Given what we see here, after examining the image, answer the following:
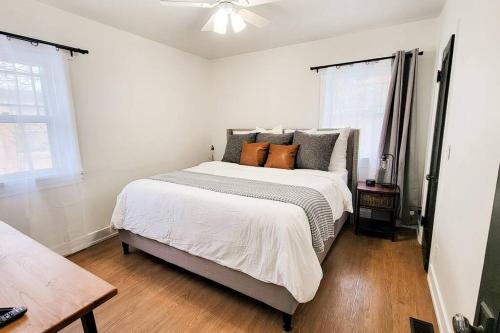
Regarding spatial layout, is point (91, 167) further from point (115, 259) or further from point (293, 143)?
point (293, 143)

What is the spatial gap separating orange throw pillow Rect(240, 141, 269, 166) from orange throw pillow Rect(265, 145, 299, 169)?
0.10m

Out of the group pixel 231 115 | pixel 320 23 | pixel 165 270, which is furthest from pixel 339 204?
pixel 231 115

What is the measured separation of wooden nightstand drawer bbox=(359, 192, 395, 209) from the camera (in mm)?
2518

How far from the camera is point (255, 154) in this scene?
2986mm

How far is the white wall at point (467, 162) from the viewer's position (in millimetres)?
1022

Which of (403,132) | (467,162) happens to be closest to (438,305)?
(467,162)

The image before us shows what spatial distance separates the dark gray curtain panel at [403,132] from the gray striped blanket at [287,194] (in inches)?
54.8

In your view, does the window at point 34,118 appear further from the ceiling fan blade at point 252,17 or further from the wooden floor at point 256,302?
the ceiling fan blade at point 252,17

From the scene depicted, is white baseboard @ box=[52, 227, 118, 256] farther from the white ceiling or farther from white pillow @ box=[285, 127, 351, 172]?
white pillow @ box=[285, 127, 351, 172]

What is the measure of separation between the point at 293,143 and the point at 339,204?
1029 millimetres

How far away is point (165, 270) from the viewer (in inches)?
85.1

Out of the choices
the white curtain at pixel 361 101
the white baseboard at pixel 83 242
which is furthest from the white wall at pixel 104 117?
the white curtain at pixel 361 101

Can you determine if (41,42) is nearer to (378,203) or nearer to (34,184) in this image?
(34,184)

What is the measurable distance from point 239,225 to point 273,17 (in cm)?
222
